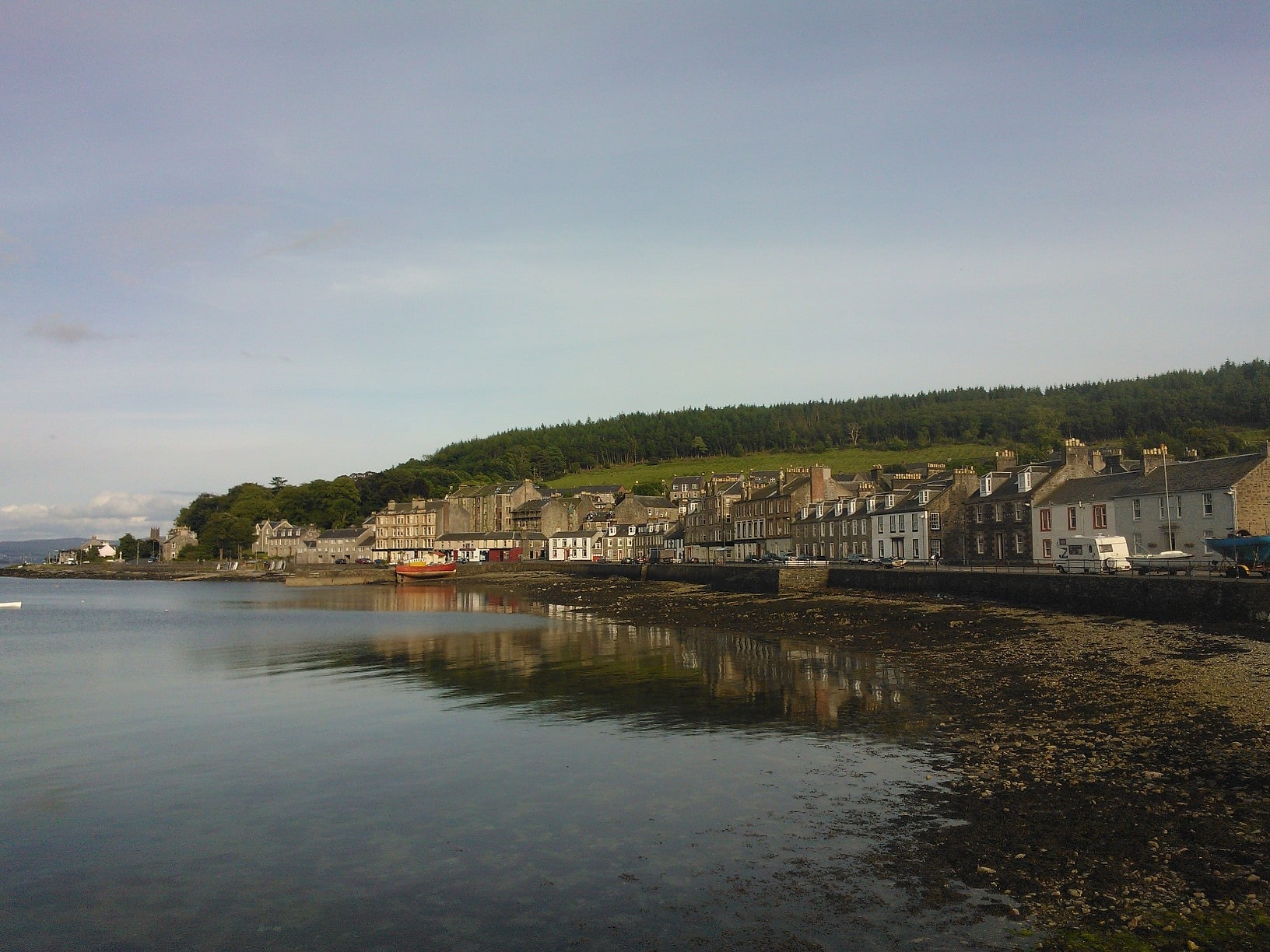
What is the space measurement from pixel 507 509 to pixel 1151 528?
124663 millimetres

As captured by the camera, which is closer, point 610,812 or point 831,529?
point 610,812

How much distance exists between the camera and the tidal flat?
30.8 ft

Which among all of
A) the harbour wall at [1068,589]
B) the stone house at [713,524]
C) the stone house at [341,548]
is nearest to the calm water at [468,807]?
the harbour wall at [1068,589]

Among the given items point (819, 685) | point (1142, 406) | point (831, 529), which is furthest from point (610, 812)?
point (1142, 406)

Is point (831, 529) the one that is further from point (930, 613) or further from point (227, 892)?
point (227, 892)

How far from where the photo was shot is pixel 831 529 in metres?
78.4

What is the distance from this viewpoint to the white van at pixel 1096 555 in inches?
1549

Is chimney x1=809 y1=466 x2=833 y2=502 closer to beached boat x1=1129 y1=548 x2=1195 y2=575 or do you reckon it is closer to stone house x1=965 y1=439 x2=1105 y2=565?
stone house x1=965 y1=439 x2=1105 y2=565

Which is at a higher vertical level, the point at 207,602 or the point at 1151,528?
the point at 1151,528

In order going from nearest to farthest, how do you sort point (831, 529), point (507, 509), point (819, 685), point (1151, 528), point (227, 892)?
point (227, 892)
point (819, 685)
point (1151, 528)
point (831, 529)
point (507, 509)

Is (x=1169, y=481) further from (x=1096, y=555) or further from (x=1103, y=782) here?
(x=1103, y=782)

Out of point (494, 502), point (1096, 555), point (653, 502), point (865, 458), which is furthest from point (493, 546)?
point (1096, 555)

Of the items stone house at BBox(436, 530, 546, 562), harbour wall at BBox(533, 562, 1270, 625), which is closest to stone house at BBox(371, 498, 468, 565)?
stone house at BBox(436, 530, 546, 562)

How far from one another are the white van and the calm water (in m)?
16.0
